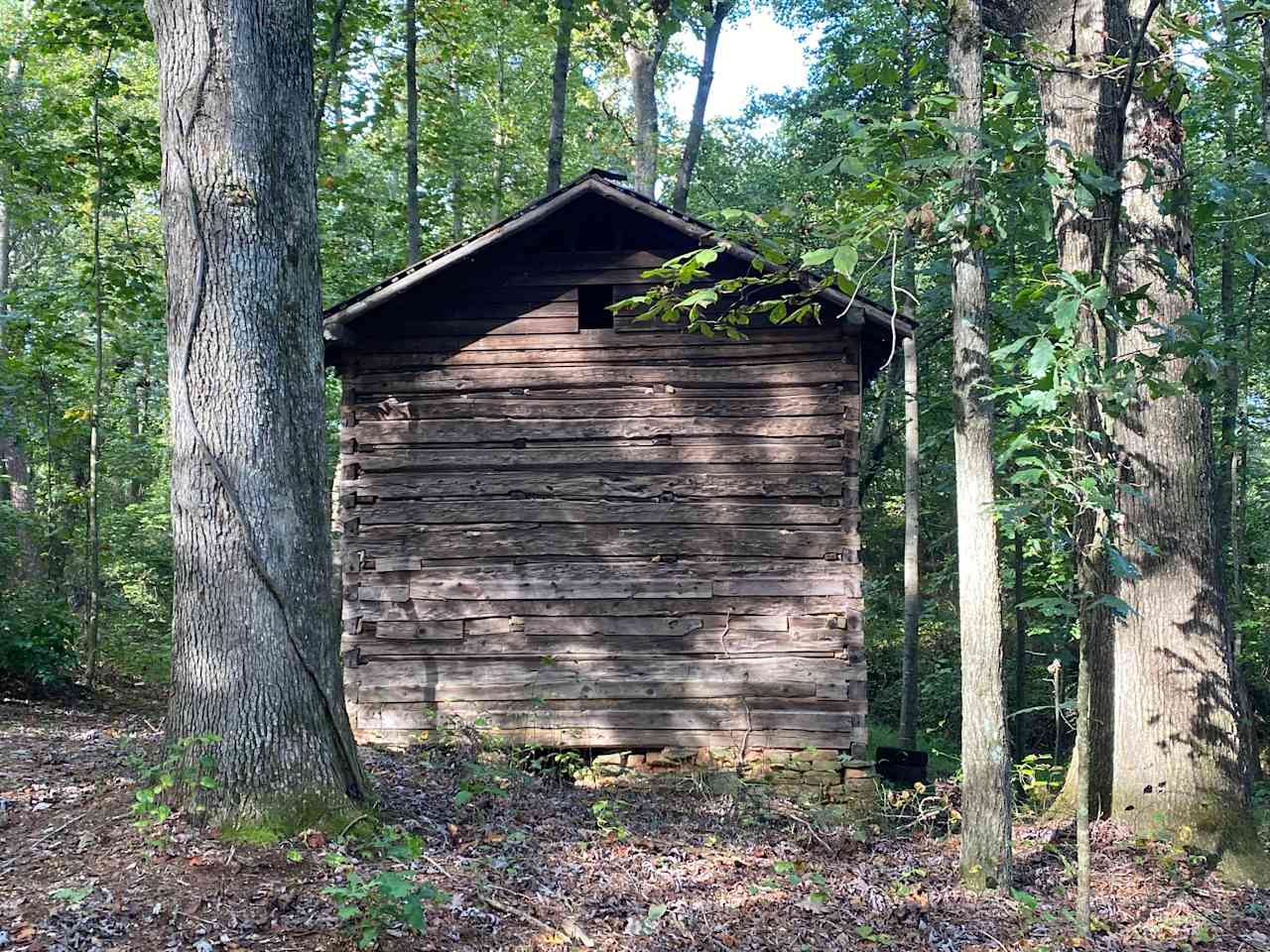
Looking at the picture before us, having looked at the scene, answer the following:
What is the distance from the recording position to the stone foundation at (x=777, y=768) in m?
9.38

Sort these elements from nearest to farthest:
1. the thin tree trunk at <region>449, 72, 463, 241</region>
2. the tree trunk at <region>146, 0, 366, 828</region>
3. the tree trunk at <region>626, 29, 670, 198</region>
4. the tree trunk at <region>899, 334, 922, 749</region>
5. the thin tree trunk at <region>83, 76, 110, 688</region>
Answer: the tree trunk at <region>146, 0, 366, 828</region>, the thin tree trunk at <region>83, 76, 110, 688</region>, the tree trunk at <region>899, 334, 922, 749</region>, the thin tree trunk at <region>449, 72, 463, 241</region>, the tree trunk at <region>626, 29, 670, 198</region>

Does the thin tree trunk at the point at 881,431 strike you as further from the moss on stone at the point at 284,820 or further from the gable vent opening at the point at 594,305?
the moss on stone at the point at 284,820

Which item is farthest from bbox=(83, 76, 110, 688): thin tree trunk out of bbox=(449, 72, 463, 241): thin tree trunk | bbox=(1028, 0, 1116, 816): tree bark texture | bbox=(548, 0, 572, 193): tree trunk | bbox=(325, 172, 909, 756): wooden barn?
bbox=(1028, 0, 1116, 816): tree bark texture

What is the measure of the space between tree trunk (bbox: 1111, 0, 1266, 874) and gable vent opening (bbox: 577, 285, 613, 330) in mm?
5042

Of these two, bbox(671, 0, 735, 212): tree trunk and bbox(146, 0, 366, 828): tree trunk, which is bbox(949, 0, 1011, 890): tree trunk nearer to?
bbox(146, 0, 366, 828): tree trunk

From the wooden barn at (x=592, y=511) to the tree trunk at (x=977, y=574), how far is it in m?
3.41

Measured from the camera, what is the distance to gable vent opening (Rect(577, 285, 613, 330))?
33.4 ft

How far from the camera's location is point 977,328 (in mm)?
6105

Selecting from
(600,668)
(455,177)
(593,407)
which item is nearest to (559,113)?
(455,177)

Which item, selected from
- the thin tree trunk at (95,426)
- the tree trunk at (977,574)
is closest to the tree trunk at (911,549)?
the tree trunk at (977,574)

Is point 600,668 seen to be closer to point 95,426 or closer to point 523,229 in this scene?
point 523,229

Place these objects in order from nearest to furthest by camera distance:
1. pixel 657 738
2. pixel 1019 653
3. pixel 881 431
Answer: pixel 657 738 → pixel 1019 653 → pixel 881 431

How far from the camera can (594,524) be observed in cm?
980

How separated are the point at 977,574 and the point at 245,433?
4.58 metres
